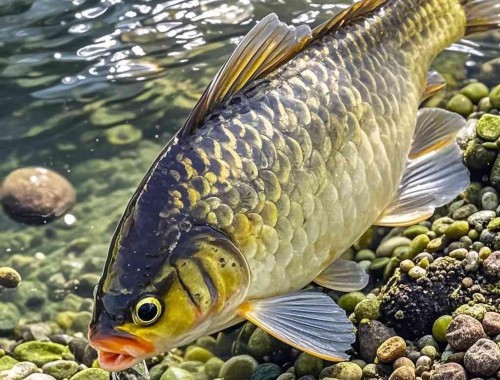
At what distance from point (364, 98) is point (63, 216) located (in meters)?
2.30

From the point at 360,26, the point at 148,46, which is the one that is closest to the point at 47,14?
the point at 148,46

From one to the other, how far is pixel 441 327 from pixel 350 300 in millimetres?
523

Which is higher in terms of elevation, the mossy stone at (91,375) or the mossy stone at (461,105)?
the mossy stone at (461,105)

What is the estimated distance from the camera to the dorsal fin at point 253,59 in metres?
3.41

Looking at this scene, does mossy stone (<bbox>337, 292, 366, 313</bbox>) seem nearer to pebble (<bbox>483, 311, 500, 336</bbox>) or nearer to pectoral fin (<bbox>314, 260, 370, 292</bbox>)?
pectoral fin (<bbox>314, 260, 370, 292</bbox>)

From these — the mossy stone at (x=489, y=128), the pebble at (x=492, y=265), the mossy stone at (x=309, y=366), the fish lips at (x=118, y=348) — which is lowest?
the mossy stone at (x=309, y=366)

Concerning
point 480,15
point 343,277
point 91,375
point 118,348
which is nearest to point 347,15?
point 480,15

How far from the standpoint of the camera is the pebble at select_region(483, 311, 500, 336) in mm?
3445

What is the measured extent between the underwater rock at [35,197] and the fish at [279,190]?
217 cm

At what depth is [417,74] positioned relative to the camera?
4.23 metres

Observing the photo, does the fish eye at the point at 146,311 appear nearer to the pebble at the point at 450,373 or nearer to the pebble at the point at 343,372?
the pebble at the point at 343,372

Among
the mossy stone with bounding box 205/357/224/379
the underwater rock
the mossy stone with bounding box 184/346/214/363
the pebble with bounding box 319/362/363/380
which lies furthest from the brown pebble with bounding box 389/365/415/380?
the underwater rock

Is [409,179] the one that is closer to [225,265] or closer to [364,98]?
[364,98]

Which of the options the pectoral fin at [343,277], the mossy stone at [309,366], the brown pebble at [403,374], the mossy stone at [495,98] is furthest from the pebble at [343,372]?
the mossy stone at [495,98]
